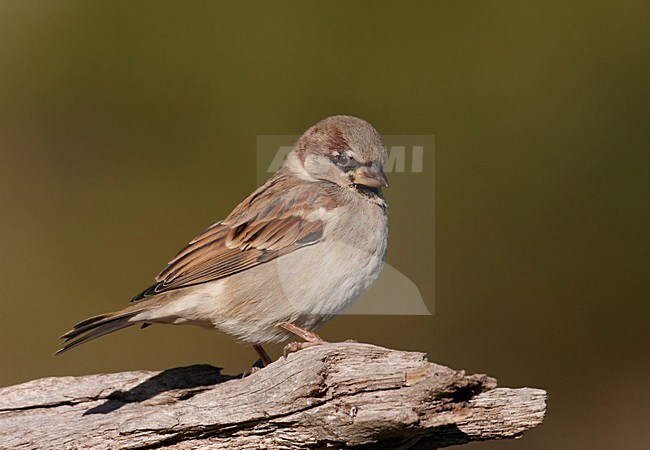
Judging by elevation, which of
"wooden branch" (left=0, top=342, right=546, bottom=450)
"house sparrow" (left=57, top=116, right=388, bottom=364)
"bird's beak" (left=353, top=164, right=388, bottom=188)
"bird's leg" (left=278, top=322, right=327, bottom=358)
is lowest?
"wooden branch" (left=0, top=342, right=546, bottom=450)

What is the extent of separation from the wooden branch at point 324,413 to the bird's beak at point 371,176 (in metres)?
0.94

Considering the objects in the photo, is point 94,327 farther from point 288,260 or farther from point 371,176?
point 371,176

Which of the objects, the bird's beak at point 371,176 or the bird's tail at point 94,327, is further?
the bird's beak at point 371,176

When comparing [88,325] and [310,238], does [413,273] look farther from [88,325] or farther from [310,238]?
[88,325]

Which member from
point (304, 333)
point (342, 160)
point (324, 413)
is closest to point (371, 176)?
point (342, 160)

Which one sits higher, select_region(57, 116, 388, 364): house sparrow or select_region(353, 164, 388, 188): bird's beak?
select_region(353, 164, 388, 188): bird's beak

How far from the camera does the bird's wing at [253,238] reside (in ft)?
12.6

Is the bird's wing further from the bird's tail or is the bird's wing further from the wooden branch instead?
the wooden branch

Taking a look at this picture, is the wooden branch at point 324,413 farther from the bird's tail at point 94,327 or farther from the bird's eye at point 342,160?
the bird's eye at point 342,160

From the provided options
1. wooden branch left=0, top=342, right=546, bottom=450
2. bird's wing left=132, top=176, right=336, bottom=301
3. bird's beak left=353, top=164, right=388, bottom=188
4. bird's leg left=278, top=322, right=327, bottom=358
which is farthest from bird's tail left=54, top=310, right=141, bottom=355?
bird's beak left=353, top=164, right=388, bottom=188

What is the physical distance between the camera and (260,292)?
3756mm

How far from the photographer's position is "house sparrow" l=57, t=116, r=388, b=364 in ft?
12.1

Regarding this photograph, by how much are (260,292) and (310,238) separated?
317mm

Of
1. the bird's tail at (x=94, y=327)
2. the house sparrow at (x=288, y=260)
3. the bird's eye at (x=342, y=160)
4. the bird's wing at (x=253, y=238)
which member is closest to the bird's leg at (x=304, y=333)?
the house sparrow at (x=288, y=260)
